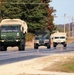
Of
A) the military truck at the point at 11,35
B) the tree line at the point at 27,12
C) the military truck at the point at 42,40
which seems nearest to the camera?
the military truck at the point at 11,35

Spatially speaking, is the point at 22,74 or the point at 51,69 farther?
the point at 51,69

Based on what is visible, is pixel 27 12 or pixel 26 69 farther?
pixel 27 12

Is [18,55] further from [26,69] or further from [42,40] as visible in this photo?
[42,40]

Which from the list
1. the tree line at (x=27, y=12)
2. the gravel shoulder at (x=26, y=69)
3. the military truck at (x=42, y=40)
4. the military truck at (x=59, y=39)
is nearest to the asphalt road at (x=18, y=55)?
the gravel shoulder at (x=26, y=69)

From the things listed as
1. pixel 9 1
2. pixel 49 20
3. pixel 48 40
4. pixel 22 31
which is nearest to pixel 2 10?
pixel 9 1

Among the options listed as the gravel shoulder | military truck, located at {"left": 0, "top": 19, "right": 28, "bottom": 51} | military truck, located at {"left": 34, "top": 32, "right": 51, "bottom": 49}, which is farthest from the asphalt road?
military truck, located at {"left": 34, "top": 32, "right": 51, "bottom": 49}

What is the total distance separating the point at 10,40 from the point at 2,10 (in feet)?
143

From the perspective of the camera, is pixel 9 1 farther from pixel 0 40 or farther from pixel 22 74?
pixel 22 74

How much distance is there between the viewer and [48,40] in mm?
61125

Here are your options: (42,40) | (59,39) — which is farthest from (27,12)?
(42,40)

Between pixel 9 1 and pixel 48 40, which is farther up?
pixel 9 1

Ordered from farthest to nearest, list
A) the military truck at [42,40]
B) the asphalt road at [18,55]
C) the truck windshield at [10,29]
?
the military truck at [42,40], the truck windshield at [10,29], the asphalt road at [18,55]

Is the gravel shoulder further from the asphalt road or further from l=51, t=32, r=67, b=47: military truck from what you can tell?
l=51, t=32, r=67, b=47: military truck

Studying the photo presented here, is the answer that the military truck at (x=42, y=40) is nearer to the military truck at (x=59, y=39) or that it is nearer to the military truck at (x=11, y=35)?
the military truck at (x=59, y=39)
